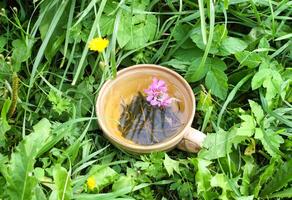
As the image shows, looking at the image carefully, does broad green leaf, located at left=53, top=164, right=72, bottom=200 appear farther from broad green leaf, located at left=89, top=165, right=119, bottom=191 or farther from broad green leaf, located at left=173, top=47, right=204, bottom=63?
broad green leaf, located at left=173, top=47, right=204, bottom=63

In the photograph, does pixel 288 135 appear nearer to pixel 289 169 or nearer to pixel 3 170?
pixel 289 169

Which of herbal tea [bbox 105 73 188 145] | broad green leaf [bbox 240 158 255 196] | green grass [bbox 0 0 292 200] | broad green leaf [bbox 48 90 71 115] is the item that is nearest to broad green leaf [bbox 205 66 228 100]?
green grass [bbox 0 0 292 200]

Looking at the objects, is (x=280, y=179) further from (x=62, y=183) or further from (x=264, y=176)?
(x=62, y=183)

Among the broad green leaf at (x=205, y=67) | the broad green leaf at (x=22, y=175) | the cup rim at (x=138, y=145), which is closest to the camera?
the broad green leaf at (x=22, y=175)

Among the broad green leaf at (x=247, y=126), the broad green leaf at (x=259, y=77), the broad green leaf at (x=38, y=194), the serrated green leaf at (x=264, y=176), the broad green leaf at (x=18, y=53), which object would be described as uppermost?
the broad green leaf at (x=18, y=53)

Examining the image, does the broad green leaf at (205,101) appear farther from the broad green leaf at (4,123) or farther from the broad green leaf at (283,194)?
the broad green leaf at (4,123)

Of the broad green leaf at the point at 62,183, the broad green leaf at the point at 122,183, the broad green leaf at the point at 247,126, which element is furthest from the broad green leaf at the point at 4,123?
the broad green leaf at the point at 247,126
